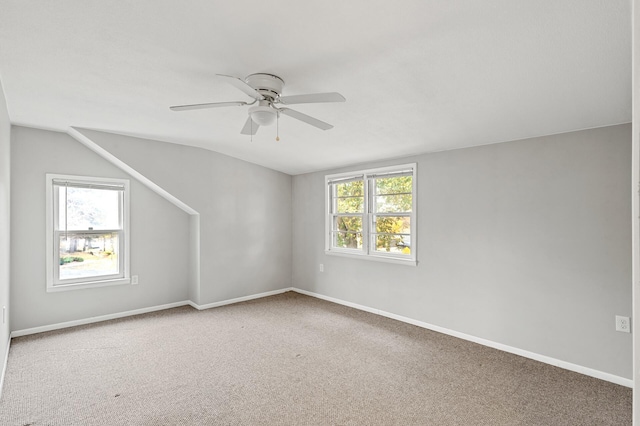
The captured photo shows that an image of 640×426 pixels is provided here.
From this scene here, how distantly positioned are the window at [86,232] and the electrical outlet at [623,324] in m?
5.41

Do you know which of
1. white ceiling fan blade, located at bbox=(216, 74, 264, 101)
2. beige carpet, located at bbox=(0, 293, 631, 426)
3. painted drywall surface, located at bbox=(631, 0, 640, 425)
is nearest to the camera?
painted drywall surface, located at bbox=(631, 0, 640, 425)

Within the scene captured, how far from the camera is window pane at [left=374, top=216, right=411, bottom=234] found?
432cm

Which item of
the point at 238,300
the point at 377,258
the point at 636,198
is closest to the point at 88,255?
the point at 238,300

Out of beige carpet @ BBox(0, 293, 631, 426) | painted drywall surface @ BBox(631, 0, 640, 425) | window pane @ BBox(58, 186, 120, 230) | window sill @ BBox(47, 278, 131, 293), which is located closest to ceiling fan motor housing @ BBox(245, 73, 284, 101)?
painted drywall surface @ BBox(631, 0, 640, 425)

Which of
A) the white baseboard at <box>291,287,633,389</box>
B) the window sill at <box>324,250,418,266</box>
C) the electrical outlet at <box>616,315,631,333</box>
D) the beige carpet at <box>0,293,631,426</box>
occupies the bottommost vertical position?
the beige carpet at <box>0,293,631,426</box>

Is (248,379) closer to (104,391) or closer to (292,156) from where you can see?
(104,391)

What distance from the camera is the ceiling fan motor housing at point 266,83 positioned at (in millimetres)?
2324

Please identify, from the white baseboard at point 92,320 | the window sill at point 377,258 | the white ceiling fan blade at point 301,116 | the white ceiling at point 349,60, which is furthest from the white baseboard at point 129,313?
the white ceiling fan blade at point 301,116

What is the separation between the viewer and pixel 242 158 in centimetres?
523

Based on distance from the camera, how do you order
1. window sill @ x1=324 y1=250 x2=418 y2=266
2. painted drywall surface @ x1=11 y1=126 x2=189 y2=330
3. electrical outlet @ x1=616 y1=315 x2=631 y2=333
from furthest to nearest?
1. window sill @ x1=324 y1=250 x2=418 y2=266
2. painted drywall surface @ x1=11 y1=126 x2=189 y2=330
3. electrical outlet @ x1=616 y1=315 x2=631 y2=333

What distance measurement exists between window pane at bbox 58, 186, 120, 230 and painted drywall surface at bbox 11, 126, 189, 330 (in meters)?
0.20

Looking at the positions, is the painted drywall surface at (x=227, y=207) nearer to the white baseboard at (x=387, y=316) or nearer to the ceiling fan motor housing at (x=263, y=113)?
the white baseboard at (x=387, y=316)

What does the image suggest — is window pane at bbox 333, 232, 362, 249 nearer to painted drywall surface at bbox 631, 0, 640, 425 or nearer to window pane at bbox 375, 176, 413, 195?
window pane at bbox 375, 176, 413, 195

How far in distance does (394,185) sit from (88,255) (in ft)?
13.6
